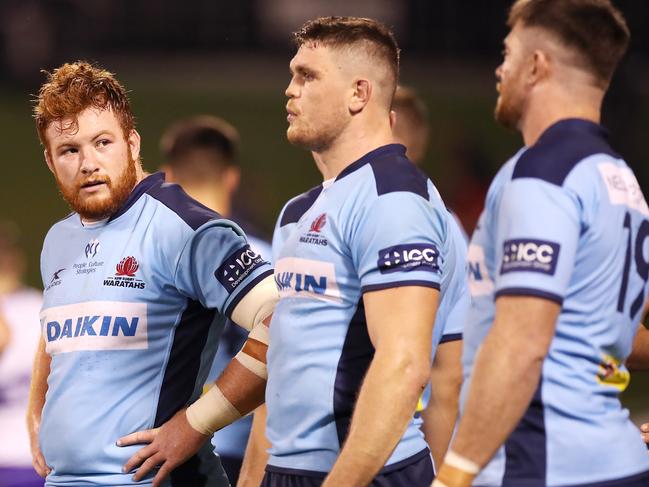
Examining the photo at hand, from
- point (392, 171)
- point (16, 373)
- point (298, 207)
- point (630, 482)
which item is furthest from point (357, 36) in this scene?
point (16, 373)

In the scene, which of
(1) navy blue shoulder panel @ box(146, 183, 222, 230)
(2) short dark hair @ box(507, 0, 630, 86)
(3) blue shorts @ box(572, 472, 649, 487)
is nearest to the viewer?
(3) blue shorts @ box(572, 472, 649, 487)

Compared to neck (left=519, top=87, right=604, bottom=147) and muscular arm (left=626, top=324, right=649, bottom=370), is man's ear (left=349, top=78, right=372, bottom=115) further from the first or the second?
muscular arm (left=626, top=324, right=649, bottom=370)

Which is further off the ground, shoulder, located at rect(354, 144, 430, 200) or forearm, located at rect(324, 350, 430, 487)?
shoulder, located at rect(354, 144, 430, 200)

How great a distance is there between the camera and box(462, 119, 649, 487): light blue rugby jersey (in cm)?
237

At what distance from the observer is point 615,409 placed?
2.53m

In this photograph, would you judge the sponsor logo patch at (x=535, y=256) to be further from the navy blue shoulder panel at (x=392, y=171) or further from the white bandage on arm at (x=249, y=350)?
the white bandage on arm at (x=249, y=350)

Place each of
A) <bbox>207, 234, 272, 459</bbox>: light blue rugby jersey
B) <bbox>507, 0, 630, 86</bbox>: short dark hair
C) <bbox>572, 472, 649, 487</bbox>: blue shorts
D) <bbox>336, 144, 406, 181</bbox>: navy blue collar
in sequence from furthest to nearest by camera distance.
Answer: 1. <bbox>207, 234, 272, 459</bbox>: light blue rugby jersey
2. <bbox>336, 144, 406, 181</bbox>: navy blue collar
3. <bbox>507, 0, 630, 86</bbox>: short dark hair
4. <bbox>572, 472, 649, 487</bbox>: blue shorts

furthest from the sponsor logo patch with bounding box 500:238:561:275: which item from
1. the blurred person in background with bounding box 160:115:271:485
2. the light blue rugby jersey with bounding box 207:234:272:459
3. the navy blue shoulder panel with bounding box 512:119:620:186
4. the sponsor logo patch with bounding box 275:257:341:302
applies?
the blurred person in background with bounding box 160:115:271:485

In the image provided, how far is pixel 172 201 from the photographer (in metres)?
3.31

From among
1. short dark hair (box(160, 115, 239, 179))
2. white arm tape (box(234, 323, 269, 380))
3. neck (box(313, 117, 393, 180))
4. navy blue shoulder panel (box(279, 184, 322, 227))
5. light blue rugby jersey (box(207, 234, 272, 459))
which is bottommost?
light blue rugby jersey (box(207, 234, 272, 459))

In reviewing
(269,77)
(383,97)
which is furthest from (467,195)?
(383,97)

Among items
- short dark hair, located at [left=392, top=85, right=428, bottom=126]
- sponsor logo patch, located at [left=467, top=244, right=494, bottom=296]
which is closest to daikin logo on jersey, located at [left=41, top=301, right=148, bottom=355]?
sponsor logo patch, located at [left=467, top=244, right=494, bottom=296]

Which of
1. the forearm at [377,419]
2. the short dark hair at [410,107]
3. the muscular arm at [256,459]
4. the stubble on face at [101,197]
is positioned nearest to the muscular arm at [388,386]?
the forearm at [377,419]

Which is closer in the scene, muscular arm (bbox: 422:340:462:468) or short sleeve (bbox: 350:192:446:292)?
short sleeve (bbox: 350:192:446:292)
